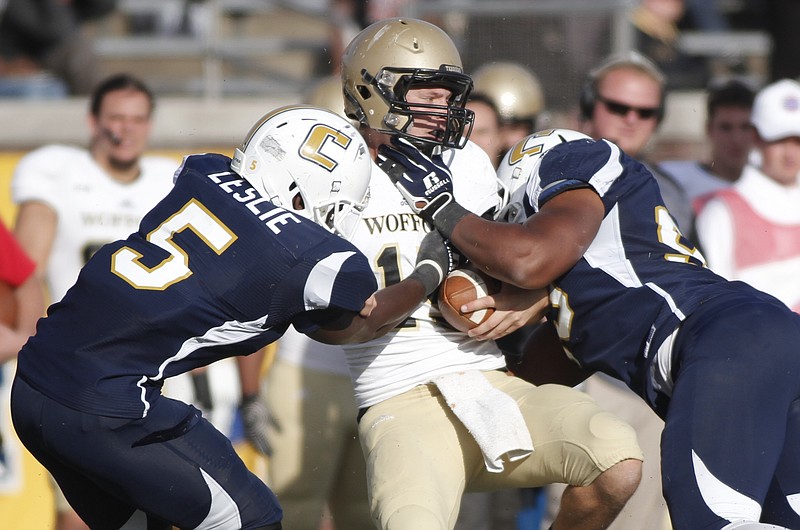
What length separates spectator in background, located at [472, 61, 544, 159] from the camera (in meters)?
6.19

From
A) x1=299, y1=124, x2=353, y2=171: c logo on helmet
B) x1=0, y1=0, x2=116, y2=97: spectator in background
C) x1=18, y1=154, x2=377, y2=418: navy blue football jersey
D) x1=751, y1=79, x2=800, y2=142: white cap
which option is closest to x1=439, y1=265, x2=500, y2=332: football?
x1=18, y1=154, x2=377, y2=418: navy blue football jersey

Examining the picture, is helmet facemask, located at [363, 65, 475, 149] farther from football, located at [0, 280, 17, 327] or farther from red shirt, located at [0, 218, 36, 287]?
football, located at [0, 280, 17, 327]

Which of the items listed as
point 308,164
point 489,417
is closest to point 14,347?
point 308,164

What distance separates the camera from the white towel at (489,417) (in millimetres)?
3416

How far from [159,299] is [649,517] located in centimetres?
276

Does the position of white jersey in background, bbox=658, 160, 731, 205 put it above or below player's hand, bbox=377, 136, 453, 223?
below

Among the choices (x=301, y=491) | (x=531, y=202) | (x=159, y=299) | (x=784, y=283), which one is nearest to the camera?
(x=159, y=299)

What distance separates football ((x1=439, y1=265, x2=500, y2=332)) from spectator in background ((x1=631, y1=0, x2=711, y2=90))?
4301 mm

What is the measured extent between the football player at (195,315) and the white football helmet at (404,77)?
418mm

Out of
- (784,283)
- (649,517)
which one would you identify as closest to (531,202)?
(649,517)

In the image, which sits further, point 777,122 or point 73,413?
point 777,122

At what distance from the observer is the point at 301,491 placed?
15.9 ft

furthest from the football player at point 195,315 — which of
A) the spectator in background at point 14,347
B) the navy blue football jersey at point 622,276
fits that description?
the spectator in background at point 14,347

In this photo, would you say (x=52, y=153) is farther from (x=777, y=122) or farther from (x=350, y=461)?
(x=777, y=122)
